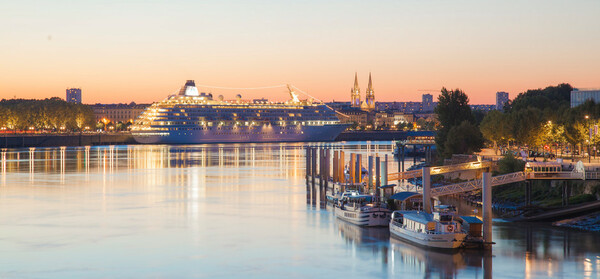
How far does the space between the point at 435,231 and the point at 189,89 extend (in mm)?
144130

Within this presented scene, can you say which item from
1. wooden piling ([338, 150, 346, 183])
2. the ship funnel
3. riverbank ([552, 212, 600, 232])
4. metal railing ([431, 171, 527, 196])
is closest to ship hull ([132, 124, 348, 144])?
the ship funnel

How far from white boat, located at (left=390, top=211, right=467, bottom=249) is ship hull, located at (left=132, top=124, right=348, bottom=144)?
12788 cm

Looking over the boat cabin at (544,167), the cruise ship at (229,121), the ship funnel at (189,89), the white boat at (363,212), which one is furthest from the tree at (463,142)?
the ship funnel at (189,89)

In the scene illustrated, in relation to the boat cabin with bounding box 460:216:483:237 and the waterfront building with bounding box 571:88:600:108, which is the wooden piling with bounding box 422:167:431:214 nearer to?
the boat cabin with bounding box 460:216:483:237

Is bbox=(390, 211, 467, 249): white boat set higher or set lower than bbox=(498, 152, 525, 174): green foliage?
lower

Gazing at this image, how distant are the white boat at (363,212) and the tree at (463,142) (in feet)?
96.0

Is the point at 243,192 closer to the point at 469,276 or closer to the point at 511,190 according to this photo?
the point at 511,190

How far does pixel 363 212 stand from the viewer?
118ft

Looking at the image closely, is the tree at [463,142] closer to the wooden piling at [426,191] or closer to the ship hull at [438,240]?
the wooden piling at [426,191]

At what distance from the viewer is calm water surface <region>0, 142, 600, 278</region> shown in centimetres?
2714

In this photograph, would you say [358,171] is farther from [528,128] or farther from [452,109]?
[452,109]

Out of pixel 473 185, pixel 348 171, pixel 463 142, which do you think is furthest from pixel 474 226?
pixel 463 142

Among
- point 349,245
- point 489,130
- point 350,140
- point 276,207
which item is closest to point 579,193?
point 349,245

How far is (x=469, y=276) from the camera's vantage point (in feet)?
84.6
